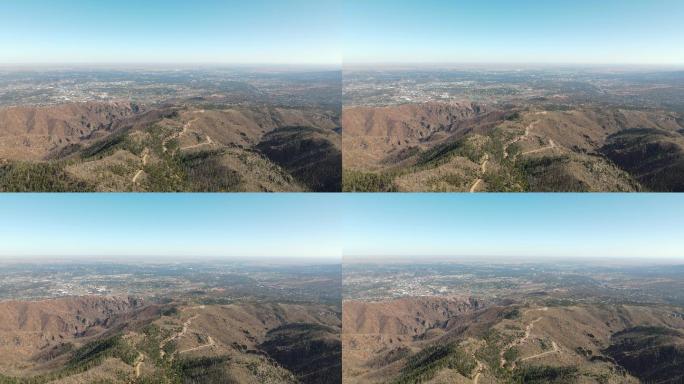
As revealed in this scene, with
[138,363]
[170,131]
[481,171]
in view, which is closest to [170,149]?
[170,131]

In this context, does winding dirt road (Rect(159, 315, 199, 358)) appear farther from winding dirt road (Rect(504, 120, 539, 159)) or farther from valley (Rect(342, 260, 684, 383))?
winding dirt road (Rect(504, 120, 539, 159))

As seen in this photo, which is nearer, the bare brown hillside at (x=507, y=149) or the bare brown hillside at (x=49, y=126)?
the bare brown hillside at (x=507, y=149)

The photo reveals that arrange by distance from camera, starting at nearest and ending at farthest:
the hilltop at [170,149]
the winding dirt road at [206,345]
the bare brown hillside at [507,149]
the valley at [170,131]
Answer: the hilltop at [170,149], the valley at [170,131], the bare brown hillside at [507,149], the winding dirt road at [206,345]

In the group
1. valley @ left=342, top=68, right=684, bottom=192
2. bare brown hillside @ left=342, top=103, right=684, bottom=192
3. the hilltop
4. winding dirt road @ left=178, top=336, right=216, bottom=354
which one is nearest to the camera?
the hilltop

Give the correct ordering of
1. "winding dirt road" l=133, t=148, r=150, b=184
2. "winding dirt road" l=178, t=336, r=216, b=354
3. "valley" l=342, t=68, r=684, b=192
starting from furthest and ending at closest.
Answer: "winding dirt road" l=178, t=336, r=216, b=354, "valley" l=342, t=68, r=684, b=192, "winding dirt road" l=133, t=148, r=150, b=184

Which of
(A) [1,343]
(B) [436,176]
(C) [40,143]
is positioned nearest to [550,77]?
(B) [436,176]

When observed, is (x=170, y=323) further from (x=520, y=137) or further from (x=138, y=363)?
(x=520, y=137)

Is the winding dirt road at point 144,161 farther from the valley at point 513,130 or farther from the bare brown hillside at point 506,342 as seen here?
the bare brown hillside at point 506,342

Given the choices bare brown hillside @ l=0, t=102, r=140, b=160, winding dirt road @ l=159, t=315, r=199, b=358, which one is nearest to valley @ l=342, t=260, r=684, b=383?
winding dirt road @ l=159, t=315, r=199, b=358

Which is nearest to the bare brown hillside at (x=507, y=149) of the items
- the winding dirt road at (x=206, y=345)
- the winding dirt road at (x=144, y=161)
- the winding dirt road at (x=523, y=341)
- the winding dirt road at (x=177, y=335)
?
the winding dirt road at (x=144, y=161)

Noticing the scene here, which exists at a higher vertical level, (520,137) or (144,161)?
(520,137)

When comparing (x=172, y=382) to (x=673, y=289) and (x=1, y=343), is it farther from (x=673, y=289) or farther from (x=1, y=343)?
(x=673, y=289)

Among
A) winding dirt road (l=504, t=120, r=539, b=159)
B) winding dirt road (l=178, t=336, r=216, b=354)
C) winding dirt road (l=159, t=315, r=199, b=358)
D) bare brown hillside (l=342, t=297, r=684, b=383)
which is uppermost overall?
winding dirt road (l=504, t=120, r=539, b=159)
